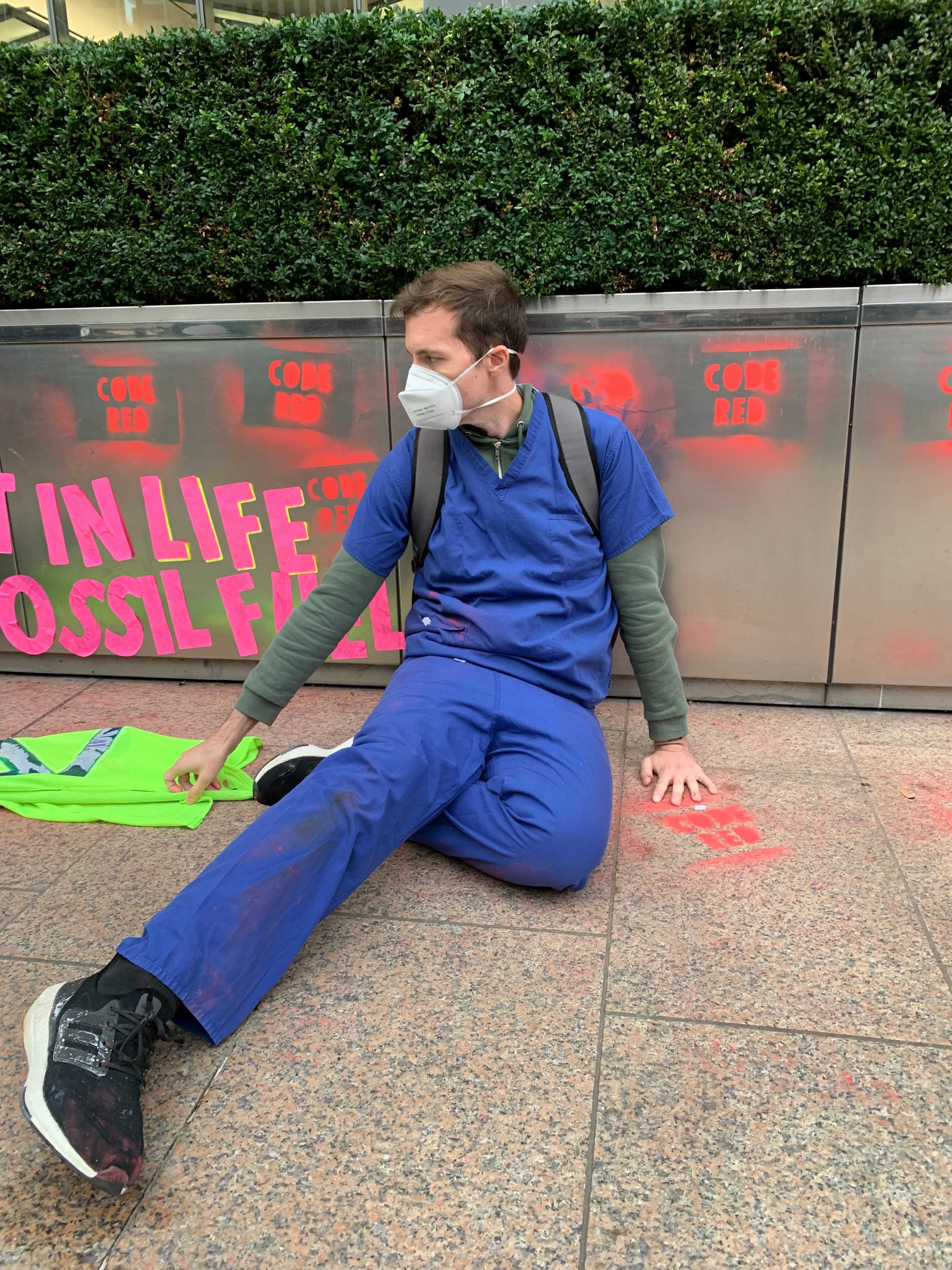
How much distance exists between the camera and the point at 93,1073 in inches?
69.9

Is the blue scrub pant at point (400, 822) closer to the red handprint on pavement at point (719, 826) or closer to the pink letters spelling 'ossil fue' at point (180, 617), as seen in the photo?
the red handprint on pavement at point (719, 826)

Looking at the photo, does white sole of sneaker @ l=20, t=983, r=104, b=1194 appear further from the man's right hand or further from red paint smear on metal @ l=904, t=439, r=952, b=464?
red paint smear on metal @ l=904, t=439, r=952, b=464

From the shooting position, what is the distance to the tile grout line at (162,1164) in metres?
1.64

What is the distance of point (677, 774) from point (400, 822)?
112 centimetres

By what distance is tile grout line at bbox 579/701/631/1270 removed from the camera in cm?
164

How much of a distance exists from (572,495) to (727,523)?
115 cm

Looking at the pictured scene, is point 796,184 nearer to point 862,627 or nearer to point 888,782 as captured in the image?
point 862,627

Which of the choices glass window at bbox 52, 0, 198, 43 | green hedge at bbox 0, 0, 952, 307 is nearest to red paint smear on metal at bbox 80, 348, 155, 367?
green hedge at bbox 0, 0, 952, 307

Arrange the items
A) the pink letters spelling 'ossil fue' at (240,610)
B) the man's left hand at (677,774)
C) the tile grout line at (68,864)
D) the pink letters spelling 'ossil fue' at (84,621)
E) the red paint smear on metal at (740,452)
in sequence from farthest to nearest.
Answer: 1. the pink letters spelling 'ossil fue' at (84,621)
2. the pink letters spelling 'ossil fue' at (240,610)
3. the red paint smear on metal at (740,452)
4. the man's left hand at (677,774)
5. the tile grout line at (68,864)

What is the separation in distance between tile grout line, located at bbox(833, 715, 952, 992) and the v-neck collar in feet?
4.92

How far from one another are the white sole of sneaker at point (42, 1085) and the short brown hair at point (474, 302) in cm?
188

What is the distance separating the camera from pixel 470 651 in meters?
2.85

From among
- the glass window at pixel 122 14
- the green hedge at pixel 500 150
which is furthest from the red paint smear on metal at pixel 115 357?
the glass window at pixel 122 14

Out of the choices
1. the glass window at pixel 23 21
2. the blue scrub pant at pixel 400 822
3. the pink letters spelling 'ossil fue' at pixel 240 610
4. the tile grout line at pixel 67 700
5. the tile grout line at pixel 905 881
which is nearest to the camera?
the blue scrub pant at pixel 400 822
